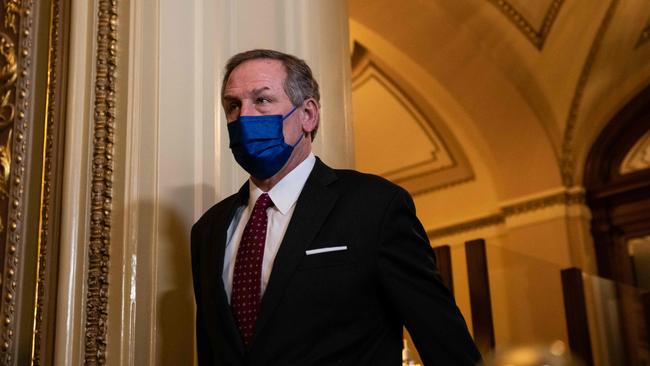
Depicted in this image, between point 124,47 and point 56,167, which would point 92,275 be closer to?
point 56,167

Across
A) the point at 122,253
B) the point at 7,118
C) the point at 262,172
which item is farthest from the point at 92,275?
the point at 262,172

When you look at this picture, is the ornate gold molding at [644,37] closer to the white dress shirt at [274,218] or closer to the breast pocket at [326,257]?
the white dress shirt at [274,218]

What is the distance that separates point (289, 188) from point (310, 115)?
0.53ft

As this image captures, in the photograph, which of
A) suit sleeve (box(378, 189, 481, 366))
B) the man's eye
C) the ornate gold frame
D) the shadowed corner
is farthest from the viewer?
the ornate gold frame

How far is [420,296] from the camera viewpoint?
4.46ft

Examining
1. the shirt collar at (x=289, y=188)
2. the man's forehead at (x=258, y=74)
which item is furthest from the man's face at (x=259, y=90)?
the shirt collar at (x=289, y=188)

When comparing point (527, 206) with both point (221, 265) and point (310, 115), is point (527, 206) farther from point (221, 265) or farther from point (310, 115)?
point (221, 265)

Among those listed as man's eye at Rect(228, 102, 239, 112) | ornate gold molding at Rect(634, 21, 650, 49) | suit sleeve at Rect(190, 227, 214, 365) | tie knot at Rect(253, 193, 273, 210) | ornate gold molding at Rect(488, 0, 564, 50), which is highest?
ornate gold molding at Rect(488, 0, 564, 50)

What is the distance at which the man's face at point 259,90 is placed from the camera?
1.55m

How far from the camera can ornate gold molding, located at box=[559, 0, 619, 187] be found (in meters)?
6.75

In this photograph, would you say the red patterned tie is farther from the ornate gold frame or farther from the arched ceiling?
the arched ceiling

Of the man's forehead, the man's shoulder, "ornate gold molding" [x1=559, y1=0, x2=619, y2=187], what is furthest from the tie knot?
"ornate gold molding" [x1=559, y1=0, x2=619, y2=187]

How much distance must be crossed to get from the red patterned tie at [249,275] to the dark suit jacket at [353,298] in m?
0.02

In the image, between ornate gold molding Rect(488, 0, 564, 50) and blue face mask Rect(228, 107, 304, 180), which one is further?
ornate gold molding Rect(488, 0, 564, 50)
